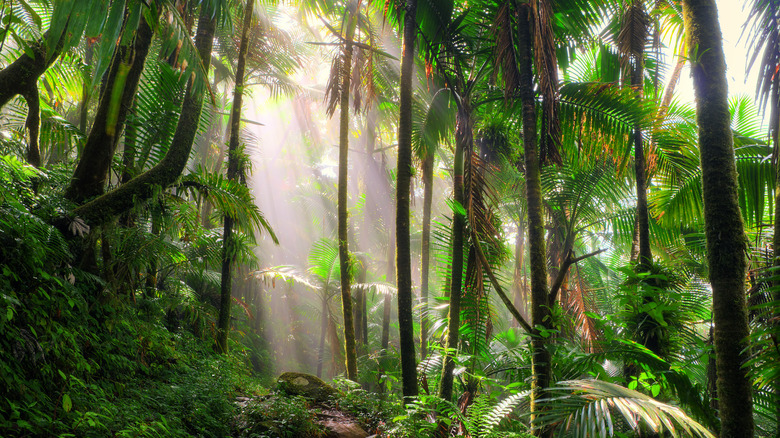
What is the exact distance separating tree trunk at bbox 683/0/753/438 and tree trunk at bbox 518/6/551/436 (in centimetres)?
121

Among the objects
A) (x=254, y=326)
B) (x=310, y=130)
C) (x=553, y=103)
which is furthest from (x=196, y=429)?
(x=310, y=130)

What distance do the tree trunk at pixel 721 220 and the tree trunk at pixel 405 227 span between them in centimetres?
298

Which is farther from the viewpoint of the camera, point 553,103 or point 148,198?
point 148,198

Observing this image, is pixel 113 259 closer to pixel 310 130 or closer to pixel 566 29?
pixel 566 29

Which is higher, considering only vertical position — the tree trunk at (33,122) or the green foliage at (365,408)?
the tree trunk at (33,122)

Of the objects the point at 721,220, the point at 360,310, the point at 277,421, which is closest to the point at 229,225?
the point at 277,421

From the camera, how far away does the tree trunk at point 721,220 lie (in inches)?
97.5

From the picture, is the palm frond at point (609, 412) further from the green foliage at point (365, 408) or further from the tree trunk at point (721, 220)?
the green foliage at point (365, 408)

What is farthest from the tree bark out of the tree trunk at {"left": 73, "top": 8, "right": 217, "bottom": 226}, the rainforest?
the tree trunk at {"left": 73, "top": 8, "right": 217, "bottom": 226}

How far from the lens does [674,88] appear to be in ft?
30.7

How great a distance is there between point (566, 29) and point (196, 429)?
646 centimetres

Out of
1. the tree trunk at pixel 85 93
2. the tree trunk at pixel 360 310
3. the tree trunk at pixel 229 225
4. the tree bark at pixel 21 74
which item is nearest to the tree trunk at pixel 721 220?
the tree trunk at pixel 85 93

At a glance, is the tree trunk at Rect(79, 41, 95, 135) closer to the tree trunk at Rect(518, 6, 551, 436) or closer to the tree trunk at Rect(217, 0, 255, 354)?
the tree trunk at Rect(217, 0, 255, 354)

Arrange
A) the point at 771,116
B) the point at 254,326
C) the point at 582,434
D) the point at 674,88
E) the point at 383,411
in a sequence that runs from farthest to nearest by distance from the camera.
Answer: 1. the point at 254,326
2. the point at 674,88
3. the point at 383,411
4. the point at 771,116
5. the point at 582,434
